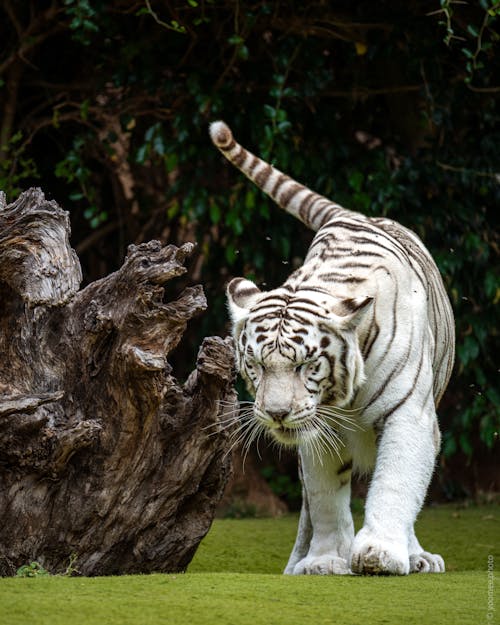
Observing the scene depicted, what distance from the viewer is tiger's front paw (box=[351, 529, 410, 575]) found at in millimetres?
3744

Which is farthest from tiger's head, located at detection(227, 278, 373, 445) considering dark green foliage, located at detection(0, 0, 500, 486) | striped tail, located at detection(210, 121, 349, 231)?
dark green foliage, located at detection(0, 0, 500, 486)

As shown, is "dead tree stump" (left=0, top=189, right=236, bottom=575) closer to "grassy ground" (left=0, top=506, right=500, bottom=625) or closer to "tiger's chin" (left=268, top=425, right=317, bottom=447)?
"tiger's chin" (left=268, top=425, right=317, bottom=447)

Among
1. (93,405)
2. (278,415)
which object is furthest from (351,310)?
(93,405)

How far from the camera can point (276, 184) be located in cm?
538

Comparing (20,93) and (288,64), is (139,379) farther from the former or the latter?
(20,93)

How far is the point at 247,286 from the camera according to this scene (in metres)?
4.31

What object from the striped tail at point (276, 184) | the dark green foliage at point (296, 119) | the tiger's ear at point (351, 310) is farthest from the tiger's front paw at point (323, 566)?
the dark green foliage at point (296, 119)

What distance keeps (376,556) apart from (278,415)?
580 millimetres

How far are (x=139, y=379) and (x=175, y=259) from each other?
42cm

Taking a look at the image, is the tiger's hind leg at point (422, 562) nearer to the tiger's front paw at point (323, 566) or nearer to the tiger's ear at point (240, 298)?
the tiger's front paw at point (323, 566)

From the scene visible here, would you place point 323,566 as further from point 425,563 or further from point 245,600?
point 245,600

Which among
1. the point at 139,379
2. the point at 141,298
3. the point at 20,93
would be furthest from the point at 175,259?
the point at 20,93

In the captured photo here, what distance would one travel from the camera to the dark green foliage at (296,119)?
6.83 meters

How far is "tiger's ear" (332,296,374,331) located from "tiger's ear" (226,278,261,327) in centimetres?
34
